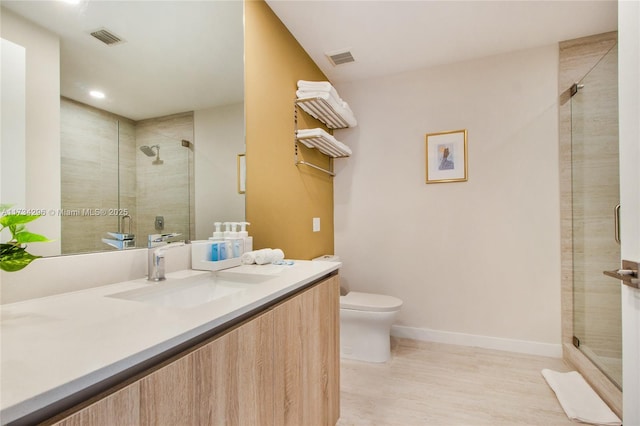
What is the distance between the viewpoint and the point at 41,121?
33.9 inches

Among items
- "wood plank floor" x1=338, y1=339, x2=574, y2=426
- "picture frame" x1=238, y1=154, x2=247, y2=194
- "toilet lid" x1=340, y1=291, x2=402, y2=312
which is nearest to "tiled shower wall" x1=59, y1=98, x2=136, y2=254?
"picture frame" x1=238, y1=154, x2=247, y2=194

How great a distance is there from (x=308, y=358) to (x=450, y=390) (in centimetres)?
120

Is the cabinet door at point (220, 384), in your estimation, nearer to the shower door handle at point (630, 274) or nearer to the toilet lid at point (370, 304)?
the shower door handle at point (630, 274)

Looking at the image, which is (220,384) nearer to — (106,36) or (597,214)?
(106,36)

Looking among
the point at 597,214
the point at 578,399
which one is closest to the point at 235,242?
the point at 578,399

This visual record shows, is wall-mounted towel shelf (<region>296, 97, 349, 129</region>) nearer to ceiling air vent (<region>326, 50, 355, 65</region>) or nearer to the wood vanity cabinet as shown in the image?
ceiling air vent (<region>326, 50, 355, 65</region>)

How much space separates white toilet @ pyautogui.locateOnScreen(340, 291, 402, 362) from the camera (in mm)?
2150

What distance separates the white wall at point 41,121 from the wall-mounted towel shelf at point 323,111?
4.93ft

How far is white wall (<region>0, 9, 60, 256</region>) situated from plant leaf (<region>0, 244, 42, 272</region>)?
146 mm

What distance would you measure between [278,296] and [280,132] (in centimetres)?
134

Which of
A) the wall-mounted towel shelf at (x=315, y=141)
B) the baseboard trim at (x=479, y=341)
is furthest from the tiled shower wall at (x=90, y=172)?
the baseboard trim at (x=479, y=341)

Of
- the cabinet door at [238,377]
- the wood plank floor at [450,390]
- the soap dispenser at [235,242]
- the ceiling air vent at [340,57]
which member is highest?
the ceiling air vent at [340,57]

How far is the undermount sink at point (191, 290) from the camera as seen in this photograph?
992 mm

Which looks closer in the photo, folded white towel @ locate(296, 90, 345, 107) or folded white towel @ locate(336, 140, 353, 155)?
folded white towel @ locate(296, 90, 345, 107)
